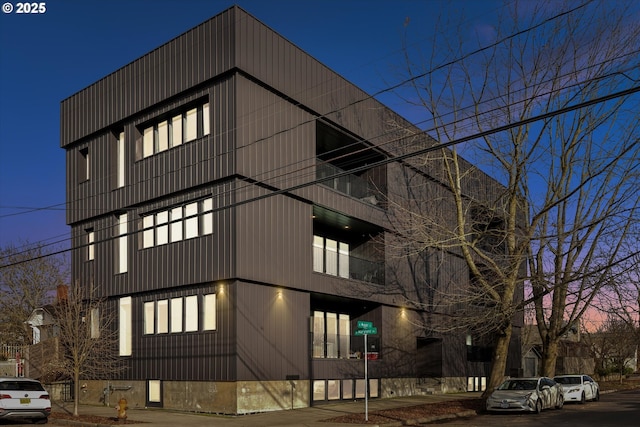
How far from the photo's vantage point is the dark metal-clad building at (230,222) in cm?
2545

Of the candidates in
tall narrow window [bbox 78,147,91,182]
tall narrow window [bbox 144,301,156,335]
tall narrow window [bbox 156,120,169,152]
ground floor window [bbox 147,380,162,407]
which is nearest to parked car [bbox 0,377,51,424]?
ground floor window [bbox 147,380,162,407]

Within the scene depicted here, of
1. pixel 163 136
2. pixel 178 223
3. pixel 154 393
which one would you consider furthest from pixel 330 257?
pixel 154 393

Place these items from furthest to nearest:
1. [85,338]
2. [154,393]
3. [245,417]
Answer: [154,393], [85,338], [245,417]

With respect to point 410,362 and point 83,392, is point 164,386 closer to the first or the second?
point 83,392

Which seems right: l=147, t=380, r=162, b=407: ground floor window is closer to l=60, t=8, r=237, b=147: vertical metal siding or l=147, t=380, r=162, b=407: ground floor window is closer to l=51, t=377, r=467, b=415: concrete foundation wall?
l=51, t=377, r=467, b=415: concrete foundation wall

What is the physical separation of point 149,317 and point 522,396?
15108mm

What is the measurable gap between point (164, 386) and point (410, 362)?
13.8 m

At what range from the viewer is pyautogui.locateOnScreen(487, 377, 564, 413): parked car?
25.5 meters

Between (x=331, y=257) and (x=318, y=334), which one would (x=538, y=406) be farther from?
(x=331, y=257)

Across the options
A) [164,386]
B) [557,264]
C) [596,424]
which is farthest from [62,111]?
[596,424]

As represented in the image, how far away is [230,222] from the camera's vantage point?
2516 cm

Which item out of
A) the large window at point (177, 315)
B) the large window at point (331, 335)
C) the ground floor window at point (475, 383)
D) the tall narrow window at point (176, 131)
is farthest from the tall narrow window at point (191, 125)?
the ground floor window at point (475, 383)

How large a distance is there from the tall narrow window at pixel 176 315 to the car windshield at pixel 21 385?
617 centimetres

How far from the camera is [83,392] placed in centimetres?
3073
